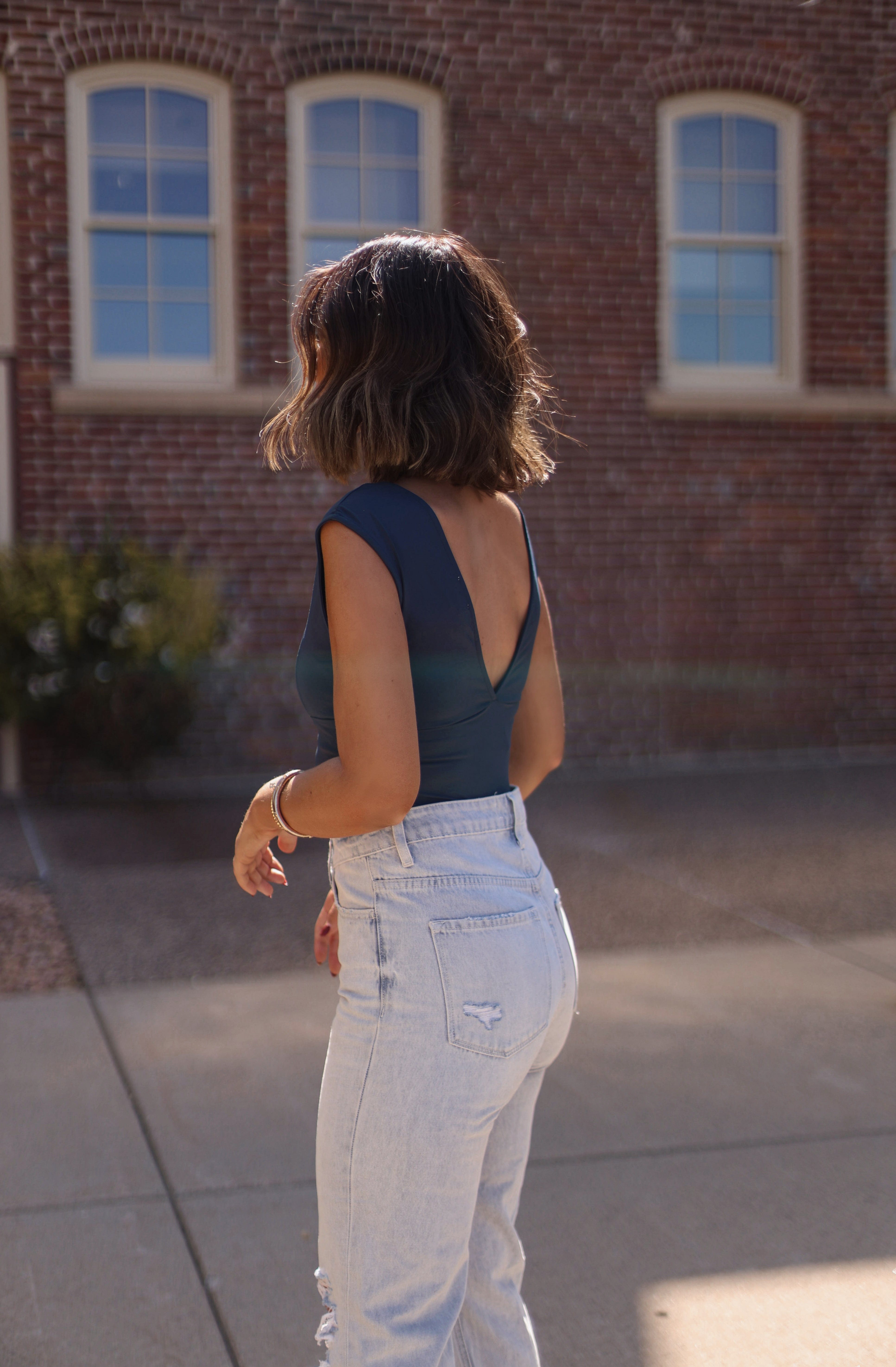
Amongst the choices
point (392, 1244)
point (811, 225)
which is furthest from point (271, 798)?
point (811, 225)

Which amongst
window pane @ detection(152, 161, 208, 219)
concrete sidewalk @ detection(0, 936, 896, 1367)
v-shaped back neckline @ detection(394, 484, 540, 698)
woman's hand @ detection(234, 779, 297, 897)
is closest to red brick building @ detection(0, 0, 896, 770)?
window pane @ detection(152, 161, 208, 219)

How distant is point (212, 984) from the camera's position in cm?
467

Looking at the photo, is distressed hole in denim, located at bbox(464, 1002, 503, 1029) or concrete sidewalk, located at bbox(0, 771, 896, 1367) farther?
concrete sidewalk, located at bbox(0, 771, 896, 1367)

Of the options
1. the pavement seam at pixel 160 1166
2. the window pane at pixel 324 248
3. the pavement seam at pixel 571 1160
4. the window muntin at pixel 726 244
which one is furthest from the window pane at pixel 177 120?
the pavement seam at pixel 571 1160

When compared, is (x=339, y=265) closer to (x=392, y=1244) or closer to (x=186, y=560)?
(x=392, y=1244)

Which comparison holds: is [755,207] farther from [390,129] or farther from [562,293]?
[390,129]

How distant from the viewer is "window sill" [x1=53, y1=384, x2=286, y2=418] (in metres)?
8.56

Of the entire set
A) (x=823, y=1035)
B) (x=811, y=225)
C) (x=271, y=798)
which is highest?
(x=811, y=225)

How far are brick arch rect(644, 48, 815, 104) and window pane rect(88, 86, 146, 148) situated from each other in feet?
11.5

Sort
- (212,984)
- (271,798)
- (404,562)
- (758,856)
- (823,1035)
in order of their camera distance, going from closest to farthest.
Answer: (404,562) → (271,798) → (823,1035) → (212,984) → (758,856)

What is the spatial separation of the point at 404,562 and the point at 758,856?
5.44 m

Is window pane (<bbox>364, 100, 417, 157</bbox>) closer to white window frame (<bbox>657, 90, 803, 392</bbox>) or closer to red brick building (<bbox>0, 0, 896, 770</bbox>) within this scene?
red brick building (<bbox>0, 0, 896, 770</bbox>)

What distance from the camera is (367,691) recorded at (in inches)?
61.2

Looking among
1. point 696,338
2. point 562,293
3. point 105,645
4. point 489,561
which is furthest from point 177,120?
point 489,561
